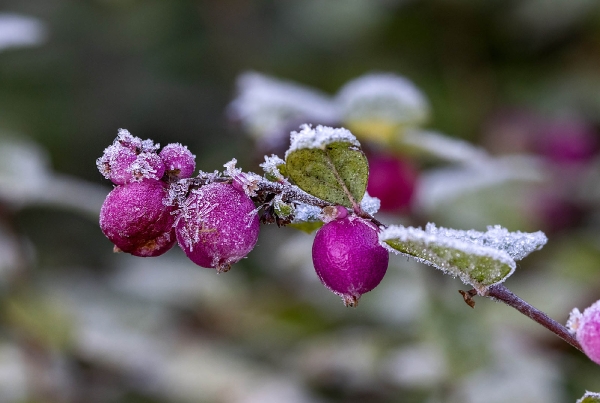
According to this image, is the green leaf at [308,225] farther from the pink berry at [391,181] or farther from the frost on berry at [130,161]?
the pink berry at [391,181]

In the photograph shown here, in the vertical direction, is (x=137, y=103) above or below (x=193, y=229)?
above

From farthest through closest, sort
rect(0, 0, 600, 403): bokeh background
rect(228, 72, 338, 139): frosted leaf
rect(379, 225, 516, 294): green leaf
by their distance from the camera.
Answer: rect(0, 0, 600, 403): bokeh background, rect(228, 72, 338, 139): frosted leaf, rect(379, 225, 516, 294): green leaf

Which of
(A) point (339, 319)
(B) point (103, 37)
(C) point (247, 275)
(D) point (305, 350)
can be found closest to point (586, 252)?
(A) point (339, 319)

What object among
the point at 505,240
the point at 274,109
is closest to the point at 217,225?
the point at 505,240

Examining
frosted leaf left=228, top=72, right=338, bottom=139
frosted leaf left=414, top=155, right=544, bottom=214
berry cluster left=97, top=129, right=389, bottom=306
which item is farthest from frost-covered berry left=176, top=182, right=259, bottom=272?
frosted leaf left=414, top=155, right=544, bottom=214

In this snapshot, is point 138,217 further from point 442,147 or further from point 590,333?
point 442,147

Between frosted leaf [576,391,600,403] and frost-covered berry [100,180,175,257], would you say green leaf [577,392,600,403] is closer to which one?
frosted leaf [576,391,600,403]

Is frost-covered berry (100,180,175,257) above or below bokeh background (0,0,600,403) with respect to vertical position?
below

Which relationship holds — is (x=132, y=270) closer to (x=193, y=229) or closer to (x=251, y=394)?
(x=251, y=394)
